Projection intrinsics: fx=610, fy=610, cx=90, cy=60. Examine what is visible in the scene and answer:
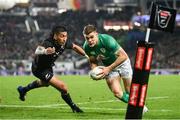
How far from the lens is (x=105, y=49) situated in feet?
44.0

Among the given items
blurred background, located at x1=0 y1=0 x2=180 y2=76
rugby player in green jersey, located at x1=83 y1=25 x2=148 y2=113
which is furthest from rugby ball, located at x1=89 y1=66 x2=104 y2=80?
blurred background, located at x1=0 y1=0 x2=180 y2=76

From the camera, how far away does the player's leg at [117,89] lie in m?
13.6

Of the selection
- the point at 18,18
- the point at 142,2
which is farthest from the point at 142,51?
the point at 18,18

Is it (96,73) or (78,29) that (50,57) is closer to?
(96,73)

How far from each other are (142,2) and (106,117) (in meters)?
54.0

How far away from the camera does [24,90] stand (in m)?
16.4

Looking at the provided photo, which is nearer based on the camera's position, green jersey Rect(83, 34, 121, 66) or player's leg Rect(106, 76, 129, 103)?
green jersey Rect(83, 34, 121, 66)

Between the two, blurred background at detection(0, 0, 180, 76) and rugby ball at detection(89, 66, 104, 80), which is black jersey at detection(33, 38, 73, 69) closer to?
rugby ball at detection(89, 66, 104, 80)

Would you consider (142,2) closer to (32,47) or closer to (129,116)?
(32,47)

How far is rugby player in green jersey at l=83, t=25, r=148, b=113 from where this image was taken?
12867mm

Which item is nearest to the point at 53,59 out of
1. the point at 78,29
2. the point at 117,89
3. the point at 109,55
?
the point at 109,55

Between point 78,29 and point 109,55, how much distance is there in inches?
2256

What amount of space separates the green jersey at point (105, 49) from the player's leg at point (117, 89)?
1.27 feet

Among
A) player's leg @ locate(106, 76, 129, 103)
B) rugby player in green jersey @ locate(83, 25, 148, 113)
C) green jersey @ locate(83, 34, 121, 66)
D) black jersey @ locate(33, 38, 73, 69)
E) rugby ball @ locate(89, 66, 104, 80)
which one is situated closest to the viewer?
rugby ball @ locate(89, 66, 104, 80)
